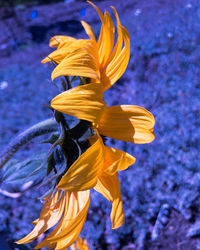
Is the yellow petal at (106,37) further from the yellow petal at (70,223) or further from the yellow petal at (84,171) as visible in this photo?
the yellow petal at (70,223)

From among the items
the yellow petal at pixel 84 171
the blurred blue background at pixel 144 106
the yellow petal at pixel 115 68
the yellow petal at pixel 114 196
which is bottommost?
the blurred blue background at pixel 144 106

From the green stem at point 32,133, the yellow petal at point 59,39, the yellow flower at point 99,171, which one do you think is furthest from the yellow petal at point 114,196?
the yellow petal at point 59,39

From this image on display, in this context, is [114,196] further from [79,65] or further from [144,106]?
[144,106]

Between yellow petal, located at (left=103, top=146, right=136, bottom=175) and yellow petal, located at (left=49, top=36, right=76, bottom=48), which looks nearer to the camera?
yellow petal, located at (left=103, top=146, right=136, bottom=175)

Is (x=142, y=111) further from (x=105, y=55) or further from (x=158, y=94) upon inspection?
(x=158, y=94)

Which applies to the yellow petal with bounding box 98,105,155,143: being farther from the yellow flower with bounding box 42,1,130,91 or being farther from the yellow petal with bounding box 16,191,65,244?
the yellow petal with bounding box 16,191,65,244

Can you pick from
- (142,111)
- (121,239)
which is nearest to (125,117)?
(142,111)

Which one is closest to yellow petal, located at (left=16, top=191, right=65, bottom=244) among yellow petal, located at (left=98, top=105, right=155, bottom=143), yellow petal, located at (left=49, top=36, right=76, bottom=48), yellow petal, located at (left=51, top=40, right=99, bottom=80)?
yellow petal, located at (left=98, top=105, right=155, bottom=143)
